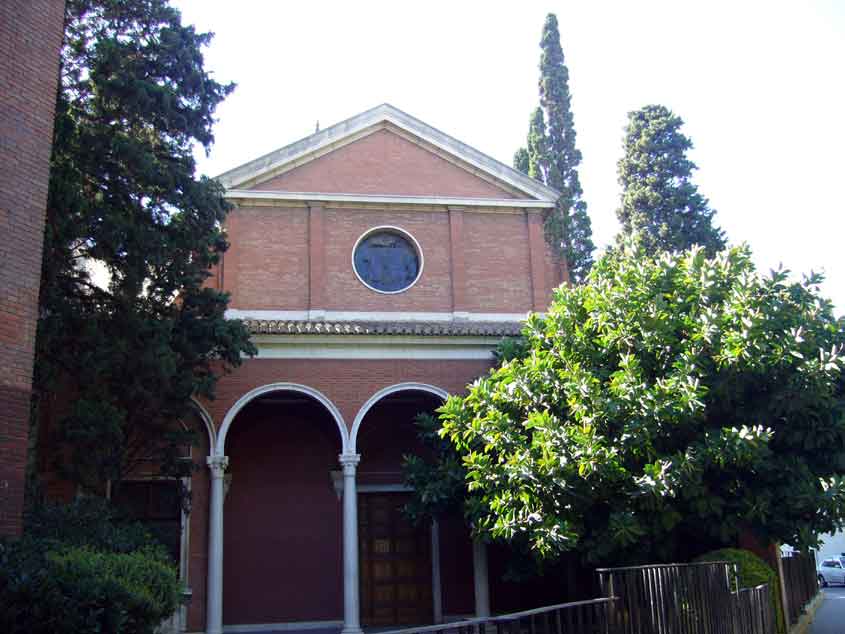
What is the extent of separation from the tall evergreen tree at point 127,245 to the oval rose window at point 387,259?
15.7 feet

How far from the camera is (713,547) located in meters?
14.2

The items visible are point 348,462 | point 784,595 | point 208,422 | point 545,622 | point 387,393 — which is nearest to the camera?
point 545,622

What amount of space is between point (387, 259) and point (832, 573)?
90.2ft

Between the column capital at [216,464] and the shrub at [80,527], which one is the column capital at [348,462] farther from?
the shrub at [80,527]

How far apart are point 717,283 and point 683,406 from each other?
95.1 inches

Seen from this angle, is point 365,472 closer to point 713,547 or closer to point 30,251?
point 713,547

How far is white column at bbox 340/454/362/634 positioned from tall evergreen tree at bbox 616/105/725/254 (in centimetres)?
1109

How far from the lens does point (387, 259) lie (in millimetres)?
19156

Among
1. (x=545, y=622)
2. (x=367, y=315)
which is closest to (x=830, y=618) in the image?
(x=367, y=315)

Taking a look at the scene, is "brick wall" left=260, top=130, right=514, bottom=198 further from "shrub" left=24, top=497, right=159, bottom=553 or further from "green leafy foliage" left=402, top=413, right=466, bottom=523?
"shrub" left=24, top=497, right=159, bottom=553

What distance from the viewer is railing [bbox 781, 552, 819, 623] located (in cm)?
1652

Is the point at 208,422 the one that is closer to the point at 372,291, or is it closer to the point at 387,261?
the point at 372,291

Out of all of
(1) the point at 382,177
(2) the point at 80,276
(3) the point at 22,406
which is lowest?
(3) the point at 22,406

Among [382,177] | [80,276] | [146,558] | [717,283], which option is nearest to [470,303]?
[382,177]
